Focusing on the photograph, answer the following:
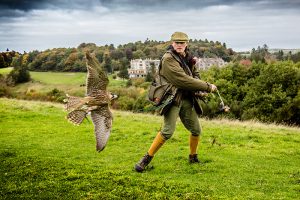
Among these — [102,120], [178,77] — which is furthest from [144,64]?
[102,120]

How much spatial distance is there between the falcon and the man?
1.85 meters

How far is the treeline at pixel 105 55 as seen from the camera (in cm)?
1422

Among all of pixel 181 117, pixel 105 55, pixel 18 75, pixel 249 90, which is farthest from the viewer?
pixel 249 90

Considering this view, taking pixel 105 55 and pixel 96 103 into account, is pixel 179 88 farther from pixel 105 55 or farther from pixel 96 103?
pixel 105 55

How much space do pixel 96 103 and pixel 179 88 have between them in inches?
90.2

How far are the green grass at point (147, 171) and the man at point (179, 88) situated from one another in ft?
2.98

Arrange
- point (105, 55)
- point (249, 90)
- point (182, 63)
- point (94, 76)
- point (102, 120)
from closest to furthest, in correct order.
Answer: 1. point (94, 76)
2. point (102, 120)
3. point (182, 63)
4. point (105, 55)
5. point (249, 90)

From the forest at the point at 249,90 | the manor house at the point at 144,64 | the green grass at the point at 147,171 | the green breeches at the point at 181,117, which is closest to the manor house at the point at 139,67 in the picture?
the manor house at the point at 144,64

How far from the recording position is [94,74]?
7383 mm

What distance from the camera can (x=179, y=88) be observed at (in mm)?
9008

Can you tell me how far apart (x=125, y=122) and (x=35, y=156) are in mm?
8957

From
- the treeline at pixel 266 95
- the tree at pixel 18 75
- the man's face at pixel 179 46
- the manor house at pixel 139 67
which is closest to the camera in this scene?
the man's face at pixel 179 46

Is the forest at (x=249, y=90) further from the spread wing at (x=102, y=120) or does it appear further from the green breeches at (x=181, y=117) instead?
the spread wing at (x=102, y=120)

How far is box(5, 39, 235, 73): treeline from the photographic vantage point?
14.2m
